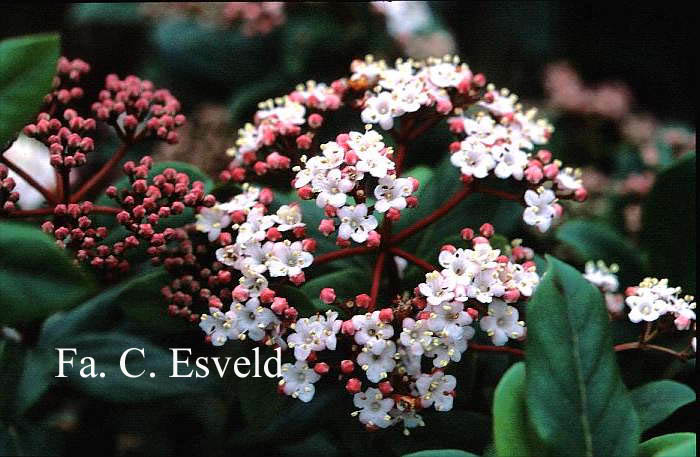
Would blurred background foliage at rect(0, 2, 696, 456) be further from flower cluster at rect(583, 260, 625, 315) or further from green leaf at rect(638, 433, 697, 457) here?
green leaf at rect(638, 433, 697, 457)

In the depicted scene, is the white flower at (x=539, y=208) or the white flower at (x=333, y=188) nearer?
the white flower at (x=333, y=188)

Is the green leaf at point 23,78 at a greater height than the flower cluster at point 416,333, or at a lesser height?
greater

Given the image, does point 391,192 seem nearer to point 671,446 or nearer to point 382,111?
point 382,111

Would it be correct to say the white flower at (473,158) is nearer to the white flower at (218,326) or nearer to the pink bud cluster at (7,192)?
the white flower at (218,326)

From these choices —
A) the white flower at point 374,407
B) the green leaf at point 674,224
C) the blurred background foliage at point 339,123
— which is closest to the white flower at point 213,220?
the blurred background foliage at point 339,123

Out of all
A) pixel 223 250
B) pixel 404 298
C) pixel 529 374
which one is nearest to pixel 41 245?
pixel 223 250

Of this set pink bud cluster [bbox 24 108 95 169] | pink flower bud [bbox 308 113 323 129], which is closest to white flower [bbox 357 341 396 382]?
pink flower bud [bbox 308 113 323 129]

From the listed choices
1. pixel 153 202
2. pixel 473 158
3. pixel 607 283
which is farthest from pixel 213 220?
pixel 607 283

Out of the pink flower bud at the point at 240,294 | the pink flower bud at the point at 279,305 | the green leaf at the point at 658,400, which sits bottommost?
the green leaf at the point at 658,400

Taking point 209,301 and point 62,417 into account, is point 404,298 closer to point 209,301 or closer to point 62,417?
point 209,301
